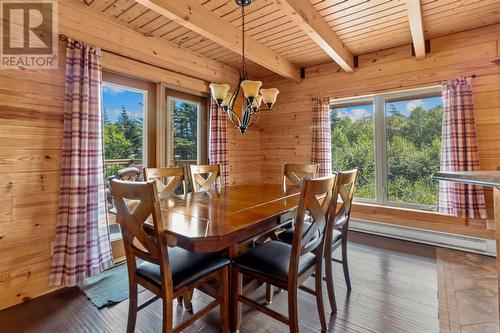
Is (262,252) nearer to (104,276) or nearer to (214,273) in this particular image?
(214,273)

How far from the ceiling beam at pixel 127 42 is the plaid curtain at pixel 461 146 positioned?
3.01 metres

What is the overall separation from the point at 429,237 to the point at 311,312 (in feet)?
7.05

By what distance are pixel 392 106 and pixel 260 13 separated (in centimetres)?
223

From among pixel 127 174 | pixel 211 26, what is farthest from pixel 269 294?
pixel 211 26

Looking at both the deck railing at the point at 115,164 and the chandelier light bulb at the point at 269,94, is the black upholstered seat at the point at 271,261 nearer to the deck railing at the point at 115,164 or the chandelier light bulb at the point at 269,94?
the chandelier light bulb at the point at 269,94

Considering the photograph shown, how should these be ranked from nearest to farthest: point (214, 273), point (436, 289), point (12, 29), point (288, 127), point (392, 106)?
point (214, 273) → point (12, 29) → point (436, 289) → point (392, 106) → point (288, 127)

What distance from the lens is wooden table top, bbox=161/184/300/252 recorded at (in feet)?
4.01

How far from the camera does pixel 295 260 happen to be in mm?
1408

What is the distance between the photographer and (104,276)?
7.61 ft

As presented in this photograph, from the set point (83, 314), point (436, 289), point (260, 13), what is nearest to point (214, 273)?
point (83, 314)

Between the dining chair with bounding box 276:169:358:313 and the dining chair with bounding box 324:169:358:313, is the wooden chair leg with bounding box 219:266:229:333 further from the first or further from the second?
the dining chair with bounding box 324:169:358:313

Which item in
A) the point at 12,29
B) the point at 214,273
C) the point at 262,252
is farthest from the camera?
the point at 12,29

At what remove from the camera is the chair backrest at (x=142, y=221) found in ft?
4.06

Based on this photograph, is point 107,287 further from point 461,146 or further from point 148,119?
point 461,146
